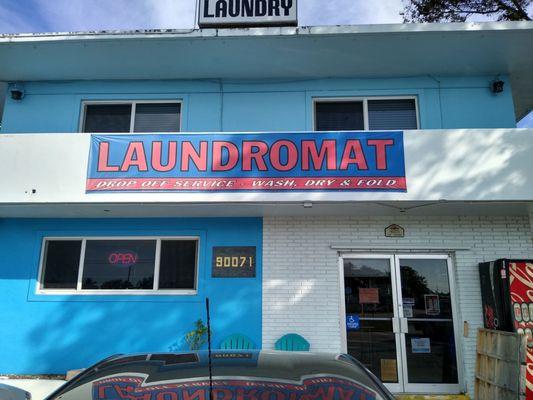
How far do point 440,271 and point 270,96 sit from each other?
15.3 ft

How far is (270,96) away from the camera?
9.05 metres

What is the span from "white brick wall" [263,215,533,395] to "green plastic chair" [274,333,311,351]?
107 mm

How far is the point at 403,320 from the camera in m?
7.84

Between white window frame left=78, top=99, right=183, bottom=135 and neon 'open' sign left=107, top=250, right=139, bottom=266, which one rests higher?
white window frame left=78, top=99, right=183, bottom=135

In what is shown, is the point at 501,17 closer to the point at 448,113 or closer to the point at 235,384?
the point at 448,113

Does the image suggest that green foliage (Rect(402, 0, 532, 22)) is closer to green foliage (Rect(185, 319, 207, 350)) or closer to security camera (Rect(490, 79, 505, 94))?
security camera (Rect(490, 79, 505, 94))

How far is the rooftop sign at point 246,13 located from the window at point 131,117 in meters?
1.85

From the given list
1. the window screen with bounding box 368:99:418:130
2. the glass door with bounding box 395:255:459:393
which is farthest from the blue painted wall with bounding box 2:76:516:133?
the glass door with bounding box 395:255:459:393

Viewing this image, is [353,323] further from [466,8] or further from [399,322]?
[466,8]

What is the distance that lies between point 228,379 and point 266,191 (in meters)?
4.84

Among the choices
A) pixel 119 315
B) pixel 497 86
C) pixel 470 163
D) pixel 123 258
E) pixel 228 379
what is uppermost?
pixel 497 86

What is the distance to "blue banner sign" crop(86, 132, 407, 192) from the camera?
731 cm

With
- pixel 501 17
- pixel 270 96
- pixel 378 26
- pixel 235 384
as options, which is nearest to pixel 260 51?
pixel 270 96

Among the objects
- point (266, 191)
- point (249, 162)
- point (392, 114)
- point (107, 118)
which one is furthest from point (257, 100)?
point (107, 118)
